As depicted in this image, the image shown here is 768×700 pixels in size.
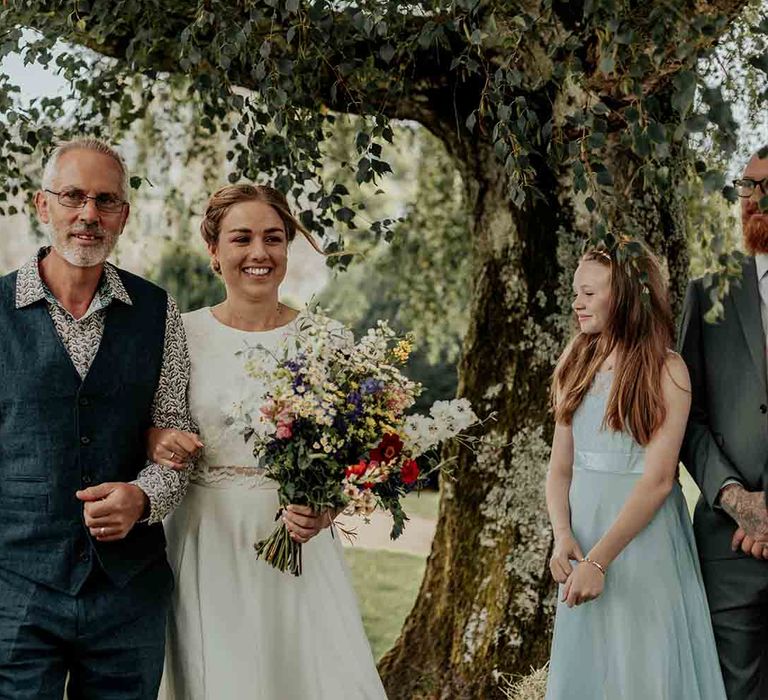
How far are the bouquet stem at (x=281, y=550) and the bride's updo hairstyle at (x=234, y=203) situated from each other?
36.8 inches

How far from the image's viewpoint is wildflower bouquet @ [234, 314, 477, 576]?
2844mm

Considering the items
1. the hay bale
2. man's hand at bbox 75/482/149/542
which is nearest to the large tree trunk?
the hay bale

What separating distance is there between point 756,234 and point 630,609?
3.82ft

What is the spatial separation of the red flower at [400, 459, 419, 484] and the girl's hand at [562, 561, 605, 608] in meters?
0.60

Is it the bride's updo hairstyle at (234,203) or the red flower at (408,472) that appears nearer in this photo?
the red flower at (408,472)

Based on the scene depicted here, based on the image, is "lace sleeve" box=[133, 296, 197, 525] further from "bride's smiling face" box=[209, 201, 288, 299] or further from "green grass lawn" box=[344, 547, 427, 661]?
"green grass lawn" box=[344, 547, 427, 661]

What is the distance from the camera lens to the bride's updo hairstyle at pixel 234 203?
3.33 m

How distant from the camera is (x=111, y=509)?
2.74 m

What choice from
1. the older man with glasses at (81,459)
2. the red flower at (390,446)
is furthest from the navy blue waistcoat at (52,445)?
the red flower at (390,446)

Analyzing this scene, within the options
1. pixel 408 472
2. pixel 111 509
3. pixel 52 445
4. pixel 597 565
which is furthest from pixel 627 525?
pixel 52 445

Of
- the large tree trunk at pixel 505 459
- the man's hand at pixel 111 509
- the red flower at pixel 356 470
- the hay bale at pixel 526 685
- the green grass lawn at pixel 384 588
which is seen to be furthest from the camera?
the green grass lawn at pixel 384 588

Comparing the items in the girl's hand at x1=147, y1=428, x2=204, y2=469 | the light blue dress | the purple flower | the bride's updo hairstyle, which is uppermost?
the bride's updo hairstyle

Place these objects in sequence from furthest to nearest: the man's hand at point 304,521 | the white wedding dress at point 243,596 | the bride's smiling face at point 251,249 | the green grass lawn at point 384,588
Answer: the green grass lawn at point 384,588 < the bride's smiling face at point 251,249 < the white wedding dress at point 243,596 < the man's hand at point 304,521

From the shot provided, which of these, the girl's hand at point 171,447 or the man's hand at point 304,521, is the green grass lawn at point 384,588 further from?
the girl's hand at point 171,447
